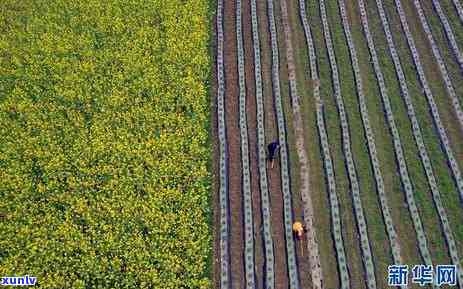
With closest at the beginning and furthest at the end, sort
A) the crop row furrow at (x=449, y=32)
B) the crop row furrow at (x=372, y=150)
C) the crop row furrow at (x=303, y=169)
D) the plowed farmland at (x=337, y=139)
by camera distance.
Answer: the crop row furrow at (x=303, y=169), the plowed farmland at (x=337, y=139), the crop row furrow at (x=372, y=150), the crop row furrow at (x=449, y=32)

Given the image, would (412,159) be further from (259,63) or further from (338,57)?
(259,63)

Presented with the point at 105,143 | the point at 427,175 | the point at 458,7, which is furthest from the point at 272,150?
the point at 458,7

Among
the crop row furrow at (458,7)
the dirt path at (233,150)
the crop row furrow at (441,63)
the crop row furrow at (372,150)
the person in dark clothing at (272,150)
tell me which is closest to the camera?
the dirt path at (233,150)

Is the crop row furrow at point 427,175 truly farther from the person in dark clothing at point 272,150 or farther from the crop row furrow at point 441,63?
the person in dark clothing at point 272,150

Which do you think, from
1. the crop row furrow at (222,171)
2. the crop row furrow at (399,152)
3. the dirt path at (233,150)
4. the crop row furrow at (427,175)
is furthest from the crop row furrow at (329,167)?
the crop row furrow at (222,171)

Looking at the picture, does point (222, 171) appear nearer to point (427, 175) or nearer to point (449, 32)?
point (427, 175)

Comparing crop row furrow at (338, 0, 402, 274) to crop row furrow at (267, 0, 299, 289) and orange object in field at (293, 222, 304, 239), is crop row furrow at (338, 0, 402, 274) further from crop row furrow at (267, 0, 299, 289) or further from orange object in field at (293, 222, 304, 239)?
crop row furrow at (267, 0, 299, 289)

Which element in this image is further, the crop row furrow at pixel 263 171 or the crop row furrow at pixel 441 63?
the crop row furrow at pixel 441 63
